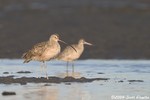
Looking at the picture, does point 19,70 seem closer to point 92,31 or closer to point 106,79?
point 106,79

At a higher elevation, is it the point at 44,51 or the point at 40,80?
the point at 44,51

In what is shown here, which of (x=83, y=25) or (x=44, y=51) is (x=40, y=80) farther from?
(x=83, y=25)

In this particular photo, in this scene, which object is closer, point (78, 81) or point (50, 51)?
point (78, 81)

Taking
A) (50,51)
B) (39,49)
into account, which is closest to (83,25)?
(39,49)

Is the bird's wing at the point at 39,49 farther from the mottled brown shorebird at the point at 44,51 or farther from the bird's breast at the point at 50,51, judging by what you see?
the bird's breast at the point at 50,51

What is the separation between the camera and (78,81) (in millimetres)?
15594

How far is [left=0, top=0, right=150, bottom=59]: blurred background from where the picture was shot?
78.8 feet

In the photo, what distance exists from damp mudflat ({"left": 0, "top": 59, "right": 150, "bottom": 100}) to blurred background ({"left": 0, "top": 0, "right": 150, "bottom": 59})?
3.73 meters

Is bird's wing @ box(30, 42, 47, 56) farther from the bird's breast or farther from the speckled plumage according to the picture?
the bird's breast

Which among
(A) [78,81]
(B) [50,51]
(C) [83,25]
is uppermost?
(C) [83,25]

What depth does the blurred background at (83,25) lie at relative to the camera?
24.0 m

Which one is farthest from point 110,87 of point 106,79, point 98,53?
point 98,53

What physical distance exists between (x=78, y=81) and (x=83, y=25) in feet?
41.7

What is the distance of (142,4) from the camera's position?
33.3 m
